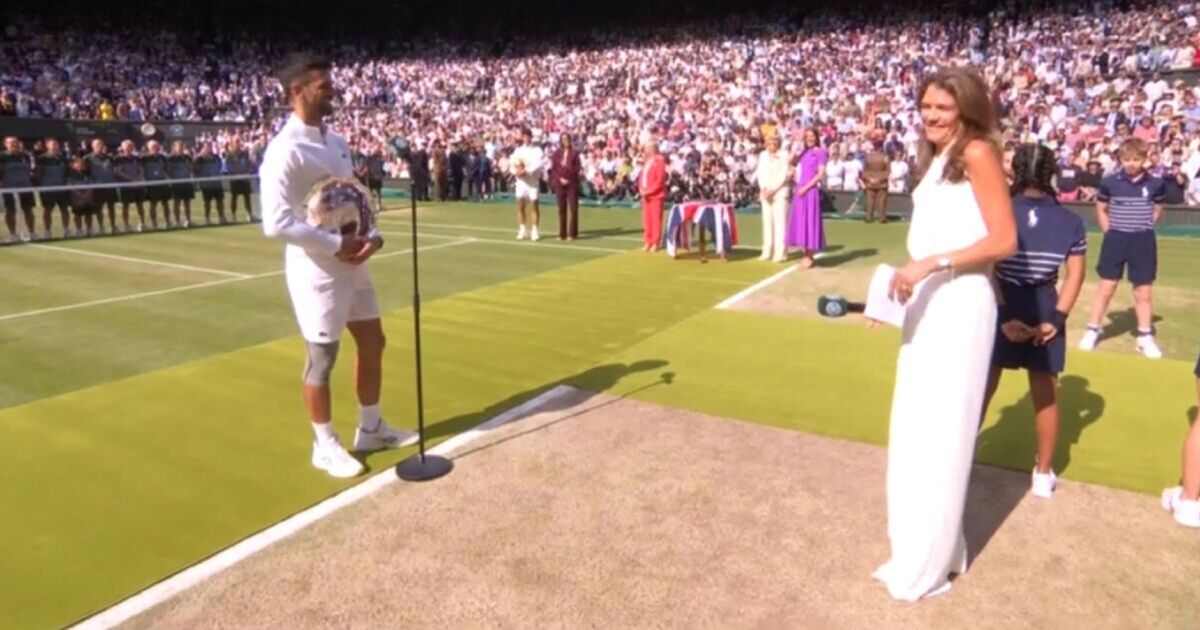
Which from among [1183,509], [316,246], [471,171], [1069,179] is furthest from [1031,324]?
[471,171]

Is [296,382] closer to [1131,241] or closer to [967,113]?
[967,113]

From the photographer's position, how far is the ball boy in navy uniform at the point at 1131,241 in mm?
6641

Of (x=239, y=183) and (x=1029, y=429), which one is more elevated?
(x=239, y=183)

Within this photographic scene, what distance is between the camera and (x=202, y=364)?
660cm

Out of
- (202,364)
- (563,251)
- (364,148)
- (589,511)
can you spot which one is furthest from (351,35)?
(589,511)

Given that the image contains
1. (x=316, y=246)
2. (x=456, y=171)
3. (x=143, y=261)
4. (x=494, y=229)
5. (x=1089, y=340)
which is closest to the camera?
(x=316, y=246)

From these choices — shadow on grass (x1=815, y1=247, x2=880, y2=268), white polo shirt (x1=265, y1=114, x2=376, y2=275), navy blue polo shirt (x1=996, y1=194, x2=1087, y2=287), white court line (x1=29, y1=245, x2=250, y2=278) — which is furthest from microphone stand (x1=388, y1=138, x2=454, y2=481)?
shadow on grass (x1=815, y1=247, x2=880, y2=268)

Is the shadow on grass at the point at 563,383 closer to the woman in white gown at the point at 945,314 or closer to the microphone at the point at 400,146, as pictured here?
the microphone at the point at 400,146

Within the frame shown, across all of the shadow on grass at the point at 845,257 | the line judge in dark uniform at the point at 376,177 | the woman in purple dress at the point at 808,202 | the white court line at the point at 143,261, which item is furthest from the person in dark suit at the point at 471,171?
the woman in purple dress at the point at 808,202

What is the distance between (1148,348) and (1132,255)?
0.78 m

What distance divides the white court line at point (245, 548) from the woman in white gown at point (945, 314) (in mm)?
2639

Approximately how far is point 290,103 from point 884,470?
3.69 metres

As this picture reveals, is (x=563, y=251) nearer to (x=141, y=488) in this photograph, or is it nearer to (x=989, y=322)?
(x=141, y=488)

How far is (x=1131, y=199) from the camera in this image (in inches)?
263
